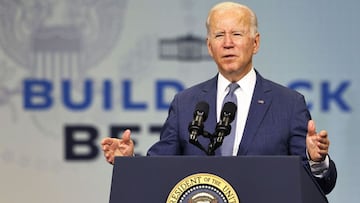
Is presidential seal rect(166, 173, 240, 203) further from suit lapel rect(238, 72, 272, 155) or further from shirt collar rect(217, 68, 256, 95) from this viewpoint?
shirt collar rect(217, 68, 256, 95)

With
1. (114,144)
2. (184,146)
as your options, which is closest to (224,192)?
(114,144)

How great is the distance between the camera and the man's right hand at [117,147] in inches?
100

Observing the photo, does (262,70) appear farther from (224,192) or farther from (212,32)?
(224,192)

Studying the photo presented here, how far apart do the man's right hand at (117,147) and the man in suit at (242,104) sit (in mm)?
307

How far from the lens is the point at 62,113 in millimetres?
4551

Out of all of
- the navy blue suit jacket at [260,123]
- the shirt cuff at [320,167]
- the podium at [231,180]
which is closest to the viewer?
the podium at [231,180]

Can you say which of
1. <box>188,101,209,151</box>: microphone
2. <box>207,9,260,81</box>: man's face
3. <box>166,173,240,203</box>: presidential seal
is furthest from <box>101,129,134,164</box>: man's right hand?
<box>207,9,260,81</box>: man's face

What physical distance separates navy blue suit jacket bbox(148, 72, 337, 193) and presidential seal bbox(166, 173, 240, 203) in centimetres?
53

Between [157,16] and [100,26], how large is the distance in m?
0.33

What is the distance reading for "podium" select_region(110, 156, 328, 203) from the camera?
7.14 ft

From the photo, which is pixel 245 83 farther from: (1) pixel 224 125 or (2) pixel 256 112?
(1) pixel 224 125

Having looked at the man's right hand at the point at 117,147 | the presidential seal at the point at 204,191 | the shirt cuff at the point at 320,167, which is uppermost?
the man's right hand at the point at 117,147

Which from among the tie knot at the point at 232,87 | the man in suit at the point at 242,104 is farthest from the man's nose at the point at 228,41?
the tie knot at the point at 232,87

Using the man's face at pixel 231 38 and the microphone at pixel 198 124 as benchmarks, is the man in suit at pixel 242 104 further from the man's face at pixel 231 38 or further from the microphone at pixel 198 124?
the microphone at pixel 198 124
